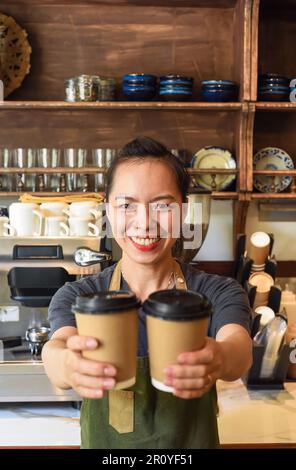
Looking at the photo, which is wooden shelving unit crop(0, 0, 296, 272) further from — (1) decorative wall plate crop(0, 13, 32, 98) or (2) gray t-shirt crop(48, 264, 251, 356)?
(2) gray t-shirt crop(48, 264, 251, 356)

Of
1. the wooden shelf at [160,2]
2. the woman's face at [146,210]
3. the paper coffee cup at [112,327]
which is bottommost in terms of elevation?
the paper coffee cup at [112,327]

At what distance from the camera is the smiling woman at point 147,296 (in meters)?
1.02

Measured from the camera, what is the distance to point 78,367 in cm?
82

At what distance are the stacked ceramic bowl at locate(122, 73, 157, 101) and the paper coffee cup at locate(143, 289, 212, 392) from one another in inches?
78.6

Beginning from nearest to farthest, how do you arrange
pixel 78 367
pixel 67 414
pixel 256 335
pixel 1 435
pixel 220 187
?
1. pixel 78 367
2. pixel 1 435
3. pixel 67 414
4. pixel 256 335
5. pixel 220 187

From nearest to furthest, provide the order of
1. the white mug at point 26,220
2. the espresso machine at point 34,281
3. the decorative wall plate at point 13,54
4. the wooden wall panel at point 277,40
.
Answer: the espresso machine at point 34,281
the white mug at point 26,220
the decorative wall plate at point 13,54
the wooden wall panel at point 277,40

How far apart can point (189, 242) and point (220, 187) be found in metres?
0.34

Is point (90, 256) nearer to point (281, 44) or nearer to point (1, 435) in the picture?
point (1, 435)

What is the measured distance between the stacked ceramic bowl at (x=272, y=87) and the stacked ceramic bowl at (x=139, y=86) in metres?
0.45

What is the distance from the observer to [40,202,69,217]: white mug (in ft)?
6.85

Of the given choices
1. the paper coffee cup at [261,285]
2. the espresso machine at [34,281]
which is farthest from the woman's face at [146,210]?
the paper coffee cup at [261,285]

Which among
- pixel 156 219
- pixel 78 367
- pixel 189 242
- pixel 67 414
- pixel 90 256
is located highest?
pixel 156 219

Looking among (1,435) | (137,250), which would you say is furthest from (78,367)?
(1,435)

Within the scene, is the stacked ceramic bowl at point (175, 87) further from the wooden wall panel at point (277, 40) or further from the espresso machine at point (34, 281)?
the espresso machine at point (34, 281)
